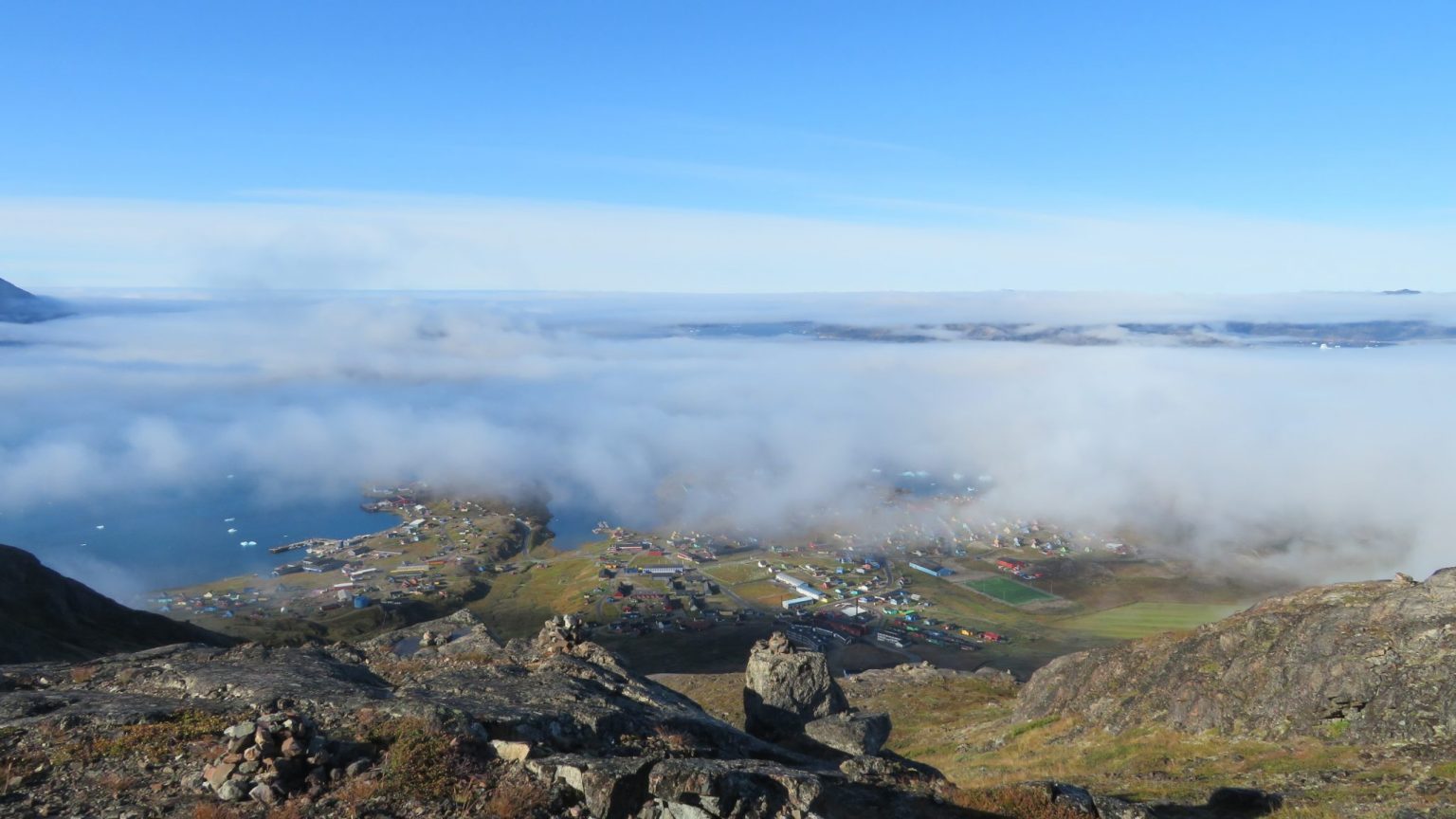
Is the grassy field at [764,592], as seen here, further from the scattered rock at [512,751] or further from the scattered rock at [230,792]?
the scattered rock at [230,792]

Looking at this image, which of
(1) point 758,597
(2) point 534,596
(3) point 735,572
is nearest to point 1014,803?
(1) point 758,597

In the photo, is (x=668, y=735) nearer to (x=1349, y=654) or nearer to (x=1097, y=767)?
(x=1097, y=767)

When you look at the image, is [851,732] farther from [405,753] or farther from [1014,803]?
[405,753]

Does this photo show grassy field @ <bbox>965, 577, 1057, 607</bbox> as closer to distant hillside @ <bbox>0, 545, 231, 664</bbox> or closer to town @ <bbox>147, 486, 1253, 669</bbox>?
town @ <bbox>147, 486, 1253, 669</bbox>

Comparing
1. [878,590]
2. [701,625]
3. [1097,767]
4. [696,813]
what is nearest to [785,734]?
[1097,767]

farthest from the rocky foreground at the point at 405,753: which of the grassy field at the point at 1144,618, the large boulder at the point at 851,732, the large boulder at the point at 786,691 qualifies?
the grassy field at the point at 1144,618

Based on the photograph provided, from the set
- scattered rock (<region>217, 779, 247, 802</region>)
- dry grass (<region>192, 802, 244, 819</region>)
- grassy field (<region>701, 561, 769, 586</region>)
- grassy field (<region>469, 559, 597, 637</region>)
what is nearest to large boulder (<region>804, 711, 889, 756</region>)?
scattered rock (<region>217, 779, 247, 802</region>)

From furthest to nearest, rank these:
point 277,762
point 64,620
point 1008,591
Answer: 1. point 1008,591
2. point 64,620
3. point 277,762
